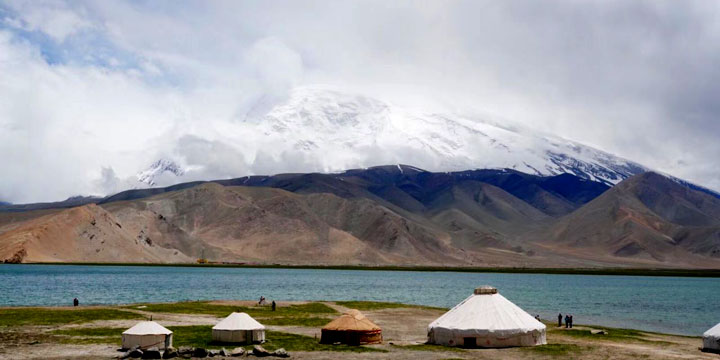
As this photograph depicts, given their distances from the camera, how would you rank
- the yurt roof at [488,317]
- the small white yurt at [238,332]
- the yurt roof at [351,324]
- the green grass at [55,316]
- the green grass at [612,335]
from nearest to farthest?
the small white yurt at [238,332] → the yurt roof at [488,317] → the yurt roof at [351,324] → the green grass at [612,335] → the green grass at [55,316]

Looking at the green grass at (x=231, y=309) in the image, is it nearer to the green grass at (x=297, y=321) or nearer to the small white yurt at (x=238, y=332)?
the green grass at (x=297, y=321)

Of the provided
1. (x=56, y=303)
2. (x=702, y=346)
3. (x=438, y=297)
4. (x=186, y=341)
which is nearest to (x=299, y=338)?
(x=186, y=341)

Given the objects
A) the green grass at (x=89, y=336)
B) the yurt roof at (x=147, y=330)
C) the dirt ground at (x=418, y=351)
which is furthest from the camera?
the green grass at (x=89, y=336)

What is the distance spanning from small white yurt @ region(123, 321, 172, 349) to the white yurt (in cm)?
Result: 1580

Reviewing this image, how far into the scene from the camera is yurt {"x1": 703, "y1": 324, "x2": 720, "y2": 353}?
4491 cm

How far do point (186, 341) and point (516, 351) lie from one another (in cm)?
1862

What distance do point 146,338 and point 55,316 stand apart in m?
20.7

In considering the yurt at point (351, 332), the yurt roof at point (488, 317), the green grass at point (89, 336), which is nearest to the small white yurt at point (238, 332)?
the yurt at point (351, 332)

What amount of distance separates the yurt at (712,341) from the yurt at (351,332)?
730 inches

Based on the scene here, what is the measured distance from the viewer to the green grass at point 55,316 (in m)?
54.5

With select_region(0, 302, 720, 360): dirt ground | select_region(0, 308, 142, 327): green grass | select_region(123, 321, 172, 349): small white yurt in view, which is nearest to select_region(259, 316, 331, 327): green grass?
select_region(0, 302, 720, 360): dirt ground

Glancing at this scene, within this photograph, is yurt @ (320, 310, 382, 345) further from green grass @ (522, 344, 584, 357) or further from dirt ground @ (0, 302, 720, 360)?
green grass @ (522, 344, 584, 357)

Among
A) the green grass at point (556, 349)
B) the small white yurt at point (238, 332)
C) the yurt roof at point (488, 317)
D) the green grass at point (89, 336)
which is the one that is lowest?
the green grass at point (89, 336)

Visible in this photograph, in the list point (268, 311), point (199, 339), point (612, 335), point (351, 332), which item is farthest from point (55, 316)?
point (612, 335)
